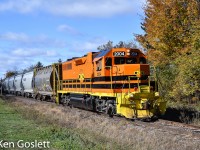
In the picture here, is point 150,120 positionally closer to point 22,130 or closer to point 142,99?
point 142,99

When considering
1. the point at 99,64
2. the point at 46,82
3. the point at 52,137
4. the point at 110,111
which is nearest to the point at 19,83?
the point at 46,82

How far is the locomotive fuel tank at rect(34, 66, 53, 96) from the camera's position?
32.3 meters

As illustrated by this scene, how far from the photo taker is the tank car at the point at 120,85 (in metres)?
16.8

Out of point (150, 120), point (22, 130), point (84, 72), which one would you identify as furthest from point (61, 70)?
point (22, 130)

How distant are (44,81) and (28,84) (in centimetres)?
1017

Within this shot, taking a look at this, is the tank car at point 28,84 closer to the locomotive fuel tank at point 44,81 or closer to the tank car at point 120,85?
the locomotive fuel tank at point 44,81

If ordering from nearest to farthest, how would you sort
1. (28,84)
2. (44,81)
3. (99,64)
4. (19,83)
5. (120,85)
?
(120,85) < (99,64) < (44,81) < (28,84) < (19,83)

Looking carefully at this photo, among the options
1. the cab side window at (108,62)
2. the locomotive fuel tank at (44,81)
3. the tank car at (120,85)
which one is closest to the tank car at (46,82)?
the locomotive fuel tank at (44,81)

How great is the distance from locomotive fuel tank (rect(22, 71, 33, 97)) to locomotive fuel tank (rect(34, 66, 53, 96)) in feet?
8.60

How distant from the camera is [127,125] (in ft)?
51.6

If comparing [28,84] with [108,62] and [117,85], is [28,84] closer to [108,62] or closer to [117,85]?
[108,62]

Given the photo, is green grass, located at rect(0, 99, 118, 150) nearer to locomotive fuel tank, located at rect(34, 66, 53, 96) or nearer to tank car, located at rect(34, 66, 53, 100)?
locomotive fuel tank, located at rect(34, 66, 53, 96)

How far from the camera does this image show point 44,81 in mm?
34969

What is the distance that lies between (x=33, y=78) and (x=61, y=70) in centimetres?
1347
